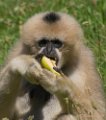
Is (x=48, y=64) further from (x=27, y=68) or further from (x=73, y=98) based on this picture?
(x=73, y=98)

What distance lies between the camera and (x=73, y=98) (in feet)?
35.7

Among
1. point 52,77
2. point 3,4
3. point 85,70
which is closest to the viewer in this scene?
point 52,77

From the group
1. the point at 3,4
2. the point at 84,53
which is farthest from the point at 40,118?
the point at 3,4

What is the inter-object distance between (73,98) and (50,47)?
751mm

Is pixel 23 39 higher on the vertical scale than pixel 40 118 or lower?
higher

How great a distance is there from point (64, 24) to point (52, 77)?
1033 millimetres

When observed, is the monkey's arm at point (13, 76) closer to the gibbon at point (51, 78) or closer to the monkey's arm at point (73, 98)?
the gibbon at point (51, 78)

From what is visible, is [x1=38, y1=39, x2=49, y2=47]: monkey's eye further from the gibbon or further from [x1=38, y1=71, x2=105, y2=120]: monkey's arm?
[x1=38, y1=71, x2=105, y2=120]: monkey's arm

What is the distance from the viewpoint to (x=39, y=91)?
1120 centimetres

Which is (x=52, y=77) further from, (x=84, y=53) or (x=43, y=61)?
(x=84, y=53)

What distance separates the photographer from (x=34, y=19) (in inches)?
448

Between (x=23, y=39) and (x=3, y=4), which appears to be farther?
(x=3, y=4)

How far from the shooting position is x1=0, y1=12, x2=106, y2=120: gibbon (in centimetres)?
1073

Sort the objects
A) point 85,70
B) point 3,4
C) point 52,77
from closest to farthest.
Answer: point 52,77 → point 85,70 → point 3,4
